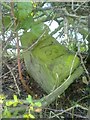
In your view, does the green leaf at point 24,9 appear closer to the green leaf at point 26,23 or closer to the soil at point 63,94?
the green leaf at point 26,23

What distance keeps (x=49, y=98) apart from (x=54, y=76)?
0.14 metres

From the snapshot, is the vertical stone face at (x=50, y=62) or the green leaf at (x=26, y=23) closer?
the green leaf at (x=26, y=23)

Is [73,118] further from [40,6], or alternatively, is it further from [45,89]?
[40,6]

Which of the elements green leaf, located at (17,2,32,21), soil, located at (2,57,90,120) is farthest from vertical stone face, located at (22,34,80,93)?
green leaf, located at (17,2,32,21)

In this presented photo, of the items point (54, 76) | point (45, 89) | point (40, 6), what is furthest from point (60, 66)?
point (40, 6)

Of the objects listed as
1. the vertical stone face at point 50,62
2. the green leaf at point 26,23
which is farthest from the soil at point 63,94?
the green leaf at point 26,23

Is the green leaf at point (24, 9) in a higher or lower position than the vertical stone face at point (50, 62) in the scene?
higher

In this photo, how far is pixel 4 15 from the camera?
1.35m

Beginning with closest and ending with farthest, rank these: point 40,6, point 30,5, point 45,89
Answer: point 30,5, point 40,6, point 45,89

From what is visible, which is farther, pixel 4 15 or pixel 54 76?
pixel 54 76

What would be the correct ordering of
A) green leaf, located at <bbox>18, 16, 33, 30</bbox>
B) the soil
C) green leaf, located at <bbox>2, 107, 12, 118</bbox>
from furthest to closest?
the soil → green leaf, located at <bbox>18, 16, 33, 30</bbox> → green leaf, located at <bbox>2, 107, 12, 118</bbox>

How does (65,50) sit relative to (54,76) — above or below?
above

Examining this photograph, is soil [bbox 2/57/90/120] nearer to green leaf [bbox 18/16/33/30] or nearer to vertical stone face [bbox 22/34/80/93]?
vertical stone face [bbox 22/34/80/93]

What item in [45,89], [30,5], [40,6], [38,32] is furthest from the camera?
[45,89]
